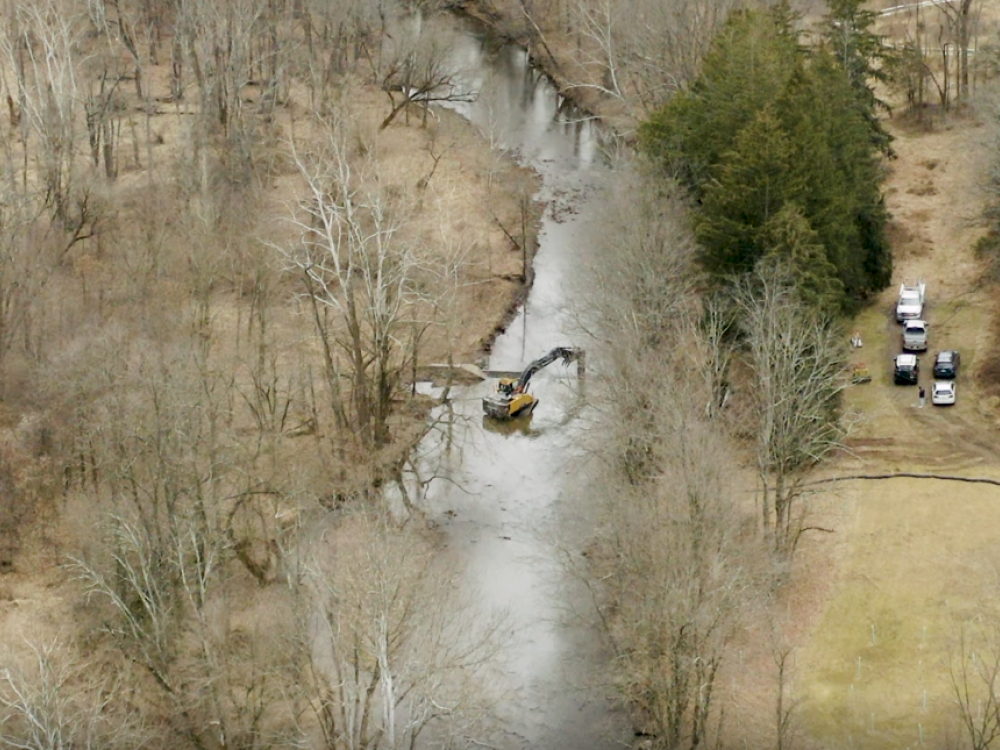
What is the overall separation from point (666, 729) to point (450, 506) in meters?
15.7

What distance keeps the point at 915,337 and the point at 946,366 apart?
7.99 feet

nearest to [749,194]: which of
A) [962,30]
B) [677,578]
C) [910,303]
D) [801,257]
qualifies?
[801,257]

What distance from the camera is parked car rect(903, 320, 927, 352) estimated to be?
6738 centimetres

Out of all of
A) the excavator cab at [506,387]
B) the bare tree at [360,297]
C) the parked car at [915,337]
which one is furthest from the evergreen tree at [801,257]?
the bare tree at [360,297]

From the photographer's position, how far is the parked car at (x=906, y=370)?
214 ft

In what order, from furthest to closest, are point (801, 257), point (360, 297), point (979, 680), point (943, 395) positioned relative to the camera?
point (360, 297) < point (943, 395) < point (801, 257) < point (979, 680)

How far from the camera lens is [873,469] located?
61.6 metres

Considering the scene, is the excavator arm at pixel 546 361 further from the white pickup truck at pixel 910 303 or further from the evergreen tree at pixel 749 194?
the white pickup truck at pixel 910 303

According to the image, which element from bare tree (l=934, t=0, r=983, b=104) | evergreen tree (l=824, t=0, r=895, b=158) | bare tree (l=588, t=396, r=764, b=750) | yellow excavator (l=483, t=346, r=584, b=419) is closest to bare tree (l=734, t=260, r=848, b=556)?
bare tree (l=588, t=396, r=764, b=750)

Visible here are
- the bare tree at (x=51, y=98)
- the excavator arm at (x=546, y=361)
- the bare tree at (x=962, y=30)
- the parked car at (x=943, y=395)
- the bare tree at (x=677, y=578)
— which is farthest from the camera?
the bare tree at (x=962, y=30)

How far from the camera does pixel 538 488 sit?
6356 centimetres

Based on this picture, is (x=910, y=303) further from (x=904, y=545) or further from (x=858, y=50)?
(x=904, y=545)

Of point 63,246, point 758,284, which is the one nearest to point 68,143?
point 63,246

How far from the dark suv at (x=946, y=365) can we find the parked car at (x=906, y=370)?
2.55ft
